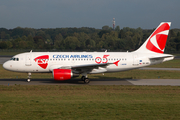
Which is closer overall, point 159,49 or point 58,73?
point 58,73

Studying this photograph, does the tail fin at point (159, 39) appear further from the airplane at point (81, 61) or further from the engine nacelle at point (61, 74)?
the engine nacelle at point (61, 74)

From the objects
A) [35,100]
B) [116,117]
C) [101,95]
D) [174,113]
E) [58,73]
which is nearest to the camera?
[116,117]

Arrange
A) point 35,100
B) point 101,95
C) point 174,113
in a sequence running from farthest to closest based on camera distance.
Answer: point 101,95 → point 35,100 → point 174,113

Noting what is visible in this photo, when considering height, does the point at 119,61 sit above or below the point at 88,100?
above

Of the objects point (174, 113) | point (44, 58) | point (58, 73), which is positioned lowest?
point (174, 113)

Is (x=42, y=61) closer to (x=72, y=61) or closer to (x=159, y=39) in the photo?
(x=72, y=61)

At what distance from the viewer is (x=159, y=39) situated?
28250mm

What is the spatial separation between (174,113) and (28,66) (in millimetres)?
18391

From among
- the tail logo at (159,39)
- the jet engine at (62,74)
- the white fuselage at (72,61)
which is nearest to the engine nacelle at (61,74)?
the jet engine at (62,74)

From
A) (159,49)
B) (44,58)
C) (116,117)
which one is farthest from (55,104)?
(159,49)

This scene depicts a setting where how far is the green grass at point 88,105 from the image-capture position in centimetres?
1272

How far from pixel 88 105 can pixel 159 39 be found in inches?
667

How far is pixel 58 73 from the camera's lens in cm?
2434

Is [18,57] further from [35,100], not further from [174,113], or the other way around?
[174,113]
